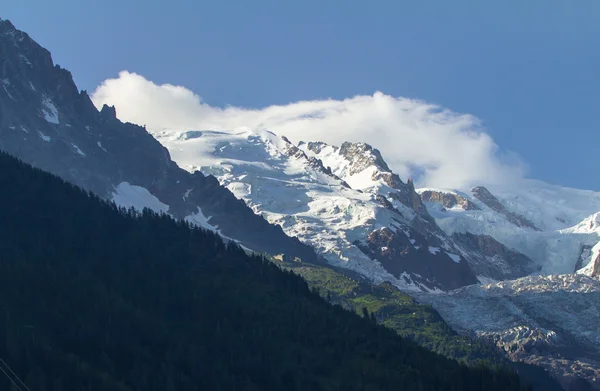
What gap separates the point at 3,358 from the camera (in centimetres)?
19975

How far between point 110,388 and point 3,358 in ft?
66.4

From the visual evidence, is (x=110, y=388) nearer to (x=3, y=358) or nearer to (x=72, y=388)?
(x=72, y=388)

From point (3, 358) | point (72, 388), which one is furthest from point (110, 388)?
point (3, 358)

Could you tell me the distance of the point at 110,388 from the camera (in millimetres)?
197500

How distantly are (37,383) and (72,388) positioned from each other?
6262mm

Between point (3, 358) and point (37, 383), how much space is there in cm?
1111

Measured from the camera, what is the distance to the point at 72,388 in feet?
641

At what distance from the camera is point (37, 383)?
7579 inches

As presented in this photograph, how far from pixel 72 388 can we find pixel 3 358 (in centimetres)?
1471

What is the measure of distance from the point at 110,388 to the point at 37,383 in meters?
12.9
